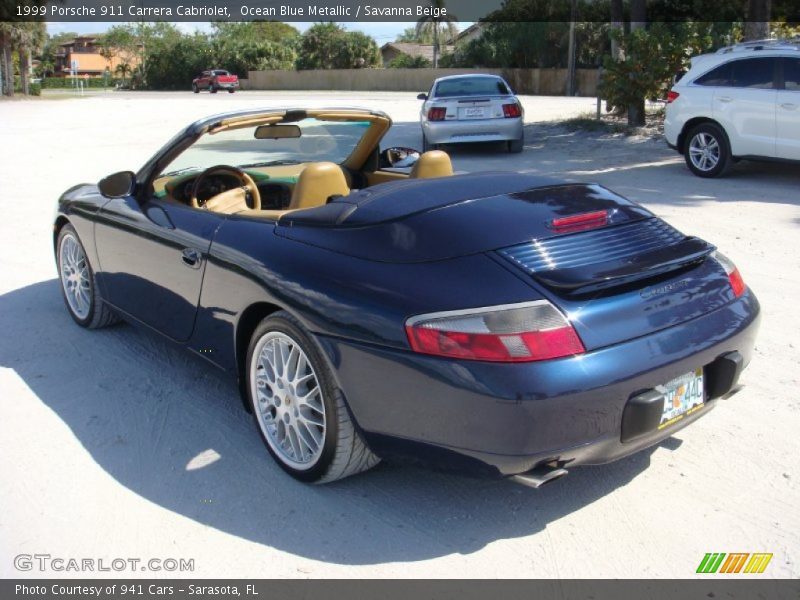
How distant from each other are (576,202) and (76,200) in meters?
3.37

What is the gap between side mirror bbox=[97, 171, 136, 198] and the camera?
4617 mm

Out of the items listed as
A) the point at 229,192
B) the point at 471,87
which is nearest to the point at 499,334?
the point at 229,192

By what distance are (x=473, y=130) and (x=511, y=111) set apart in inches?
32.1

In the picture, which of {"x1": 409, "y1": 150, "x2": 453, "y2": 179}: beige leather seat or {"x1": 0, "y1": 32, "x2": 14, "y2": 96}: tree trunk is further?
{"x1": 0, "y1": 32, "x2": 14, "y2": 96}: tree trunk

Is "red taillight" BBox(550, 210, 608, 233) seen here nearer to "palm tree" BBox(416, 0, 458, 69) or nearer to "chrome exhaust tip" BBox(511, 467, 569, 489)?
"chrome exhaust tip" BBox(511, 467, 569, 489)

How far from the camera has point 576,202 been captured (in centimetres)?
361

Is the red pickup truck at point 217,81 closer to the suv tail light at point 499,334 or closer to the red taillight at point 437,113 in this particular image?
the red taillight at point 437,113

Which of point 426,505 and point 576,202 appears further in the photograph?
point 576,202

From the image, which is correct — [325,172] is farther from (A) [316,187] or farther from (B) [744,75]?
(B) [744,75]

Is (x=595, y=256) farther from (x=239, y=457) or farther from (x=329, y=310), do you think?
(x=239, y=457)

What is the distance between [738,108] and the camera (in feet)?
35.2

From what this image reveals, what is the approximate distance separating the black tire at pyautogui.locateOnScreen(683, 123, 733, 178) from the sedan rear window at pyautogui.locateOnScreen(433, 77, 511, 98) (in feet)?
14.2

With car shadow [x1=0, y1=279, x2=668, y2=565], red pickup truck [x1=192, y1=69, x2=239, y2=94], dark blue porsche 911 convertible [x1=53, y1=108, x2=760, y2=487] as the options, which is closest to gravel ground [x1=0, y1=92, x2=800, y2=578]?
car shadow [x1=0, y1=279, x2=668, y2=565]

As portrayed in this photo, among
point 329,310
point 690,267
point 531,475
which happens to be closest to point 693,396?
point 690,267
